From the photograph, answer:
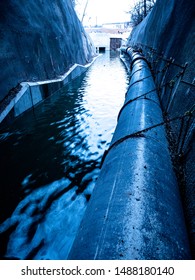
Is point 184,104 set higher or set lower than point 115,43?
higher

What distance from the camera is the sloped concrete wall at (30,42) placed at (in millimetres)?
6832

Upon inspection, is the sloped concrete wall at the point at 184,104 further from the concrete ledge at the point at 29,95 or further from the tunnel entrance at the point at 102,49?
the tunnel entrance at the point at 102,49

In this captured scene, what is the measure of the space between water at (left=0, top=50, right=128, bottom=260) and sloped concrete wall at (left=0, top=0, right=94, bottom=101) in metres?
1.61

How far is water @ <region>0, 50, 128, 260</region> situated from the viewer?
9.91 ft

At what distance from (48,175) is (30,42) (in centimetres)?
712

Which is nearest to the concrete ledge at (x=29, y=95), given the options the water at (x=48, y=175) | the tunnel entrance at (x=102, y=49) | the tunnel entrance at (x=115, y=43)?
the water at (x=48, y=175)

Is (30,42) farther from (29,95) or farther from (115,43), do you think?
(115,43)

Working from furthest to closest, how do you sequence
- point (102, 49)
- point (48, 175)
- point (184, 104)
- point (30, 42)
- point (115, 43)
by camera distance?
1. point (102, 49)
2. point (115, 43)
3. point (30, 42)
4. point (48, 175)
5. point (184, 104)

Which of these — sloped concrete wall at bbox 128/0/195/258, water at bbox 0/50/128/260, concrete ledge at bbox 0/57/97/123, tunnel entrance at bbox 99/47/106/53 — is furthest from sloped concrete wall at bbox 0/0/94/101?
tunnel entrance at bbox 99/47/106/53

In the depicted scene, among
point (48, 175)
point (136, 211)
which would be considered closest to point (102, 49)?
point (48, 175)

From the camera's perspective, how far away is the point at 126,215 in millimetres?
1745

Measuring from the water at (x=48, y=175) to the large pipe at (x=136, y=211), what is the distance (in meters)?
1.35

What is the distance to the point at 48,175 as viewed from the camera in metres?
4.27
